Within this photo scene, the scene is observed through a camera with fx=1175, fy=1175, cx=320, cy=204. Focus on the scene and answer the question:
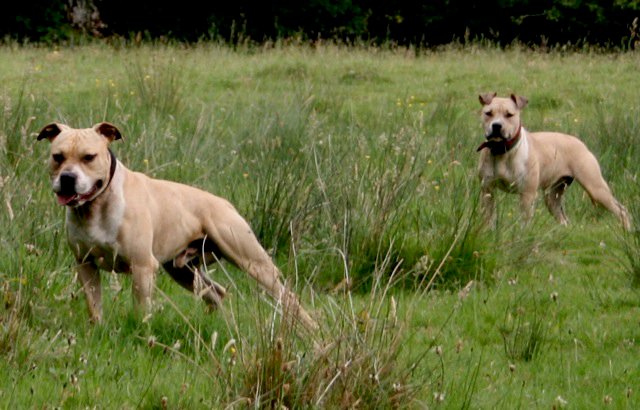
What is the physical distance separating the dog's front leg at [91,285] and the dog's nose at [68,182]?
392mm

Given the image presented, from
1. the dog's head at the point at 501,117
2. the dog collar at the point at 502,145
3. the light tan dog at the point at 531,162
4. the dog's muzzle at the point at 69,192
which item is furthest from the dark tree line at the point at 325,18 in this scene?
the dog's muzzle at the point at 69,192

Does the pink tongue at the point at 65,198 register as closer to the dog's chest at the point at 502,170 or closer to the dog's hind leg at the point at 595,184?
the dog's chest at the point at 502,170

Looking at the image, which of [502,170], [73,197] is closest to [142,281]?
[73,197]

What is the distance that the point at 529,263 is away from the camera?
317 inches

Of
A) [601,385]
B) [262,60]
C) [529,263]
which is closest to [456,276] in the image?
[529,263]

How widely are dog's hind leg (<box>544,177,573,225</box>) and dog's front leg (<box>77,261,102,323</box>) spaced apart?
4675 mm

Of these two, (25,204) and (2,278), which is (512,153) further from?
(2,278)

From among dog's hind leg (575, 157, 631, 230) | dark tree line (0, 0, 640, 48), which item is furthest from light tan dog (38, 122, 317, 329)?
dark tree line (0, 0, 640, 48)

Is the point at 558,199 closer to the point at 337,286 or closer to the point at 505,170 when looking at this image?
the point at 505,170

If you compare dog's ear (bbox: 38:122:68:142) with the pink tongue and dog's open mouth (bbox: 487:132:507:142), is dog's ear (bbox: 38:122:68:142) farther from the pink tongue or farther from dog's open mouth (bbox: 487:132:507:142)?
dog's open mouth (bbox: 487:132:507:142)

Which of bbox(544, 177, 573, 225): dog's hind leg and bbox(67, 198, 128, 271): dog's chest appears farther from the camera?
bbox(544, 177, 573, 225): dog's hind leg

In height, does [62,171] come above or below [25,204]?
above

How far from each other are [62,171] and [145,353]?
1.19 metres

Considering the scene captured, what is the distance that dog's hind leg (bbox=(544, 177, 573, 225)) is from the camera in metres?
10.4
